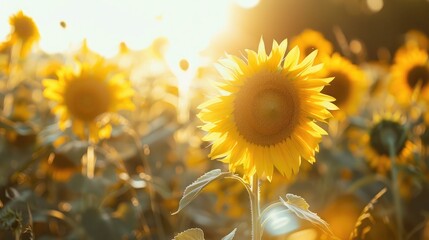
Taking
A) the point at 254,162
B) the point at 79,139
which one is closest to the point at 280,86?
the point at 254,162

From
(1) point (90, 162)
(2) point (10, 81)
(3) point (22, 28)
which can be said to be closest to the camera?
(1) point (90, 162)

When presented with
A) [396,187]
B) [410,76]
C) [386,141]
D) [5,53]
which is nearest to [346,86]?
[410,76]

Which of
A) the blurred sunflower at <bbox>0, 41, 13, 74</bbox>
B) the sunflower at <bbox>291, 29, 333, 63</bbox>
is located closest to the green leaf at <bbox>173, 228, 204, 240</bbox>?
the blurred sunflower at <bbox>0, 41, 13, 74</bbox>

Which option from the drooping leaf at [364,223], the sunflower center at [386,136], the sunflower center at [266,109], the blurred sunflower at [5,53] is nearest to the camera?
the sunflower center at [266,109]

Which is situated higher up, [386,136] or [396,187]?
[386,136]

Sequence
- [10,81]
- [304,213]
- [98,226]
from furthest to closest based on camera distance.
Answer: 1. [10,81]
2. [98,226]
3. [304,213]

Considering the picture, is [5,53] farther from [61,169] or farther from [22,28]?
[61,169]

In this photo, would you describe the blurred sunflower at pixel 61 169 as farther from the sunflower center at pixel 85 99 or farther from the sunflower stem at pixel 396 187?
the sunflower stem at pixel 396 187

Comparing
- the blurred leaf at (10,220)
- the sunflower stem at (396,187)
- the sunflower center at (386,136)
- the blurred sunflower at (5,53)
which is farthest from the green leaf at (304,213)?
the blurred sunflower at (5,53)
